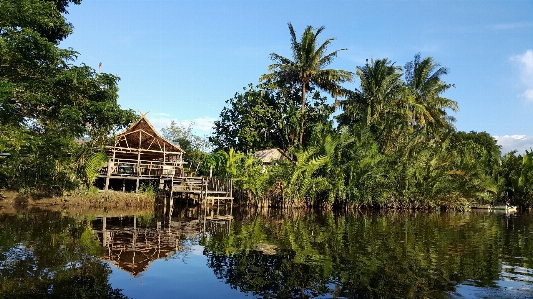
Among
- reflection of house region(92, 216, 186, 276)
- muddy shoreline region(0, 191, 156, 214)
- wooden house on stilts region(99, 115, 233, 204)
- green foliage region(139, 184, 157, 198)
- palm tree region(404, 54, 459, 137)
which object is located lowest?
reflection of house region(92, 216, 186, 276)

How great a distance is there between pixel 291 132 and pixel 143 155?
11428mm

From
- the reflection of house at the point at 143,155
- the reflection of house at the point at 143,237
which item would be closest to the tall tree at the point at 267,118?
the reflection of house at the point at 143,155

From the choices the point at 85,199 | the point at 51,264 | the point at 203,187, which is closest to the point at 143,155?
the point at 203,187

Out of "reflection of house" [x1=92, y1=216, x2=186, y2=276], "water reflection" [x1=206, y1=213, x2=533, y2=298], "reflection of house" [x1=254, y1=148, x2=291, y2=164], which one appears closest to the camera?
"water reflection" [x1=206, y1=213, x2=533, y2=298]

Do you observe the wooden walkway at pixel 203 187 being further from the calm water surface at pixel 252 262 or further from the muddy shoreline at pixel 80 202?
the calm water surface at pixel 252 262

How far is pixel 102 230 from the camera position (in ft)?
39.5

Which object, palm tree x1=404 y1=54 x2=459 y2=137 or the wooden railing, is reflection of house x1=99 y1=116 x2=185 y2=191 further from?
palm tree x1=404 y1=54 x2=459 y2=137

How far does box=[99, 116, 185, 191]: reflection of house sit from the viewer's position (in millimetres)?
21247

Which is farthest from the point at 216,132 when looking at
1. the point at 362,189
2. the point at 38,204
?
the point at 38,204

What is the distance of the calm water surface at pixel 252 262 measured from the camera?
6289 mm

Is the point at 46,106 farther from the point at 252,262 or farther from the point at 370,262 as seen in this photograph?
the point at 370,262

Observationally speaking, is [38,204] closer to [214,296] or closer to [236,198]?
[236,198]

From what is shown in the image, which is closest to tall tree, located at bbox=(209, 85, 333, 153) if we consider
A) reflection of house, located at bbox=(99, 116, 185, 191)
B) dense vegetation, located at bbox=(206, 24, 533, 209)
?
dense vegetation, located at bbox=(206, 24, 533, 209)

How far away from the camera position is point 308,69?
27672mm
